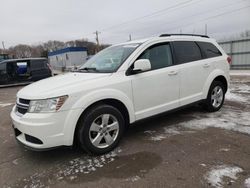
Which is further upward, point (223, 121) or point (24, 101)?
point (24, 101)

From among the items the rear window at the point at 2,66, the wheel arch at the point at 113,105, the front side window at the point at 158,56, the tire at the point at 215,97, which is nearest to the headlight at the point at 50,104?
the wheel arch at the point at 113,105

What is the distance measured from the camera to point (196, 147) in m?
3.48

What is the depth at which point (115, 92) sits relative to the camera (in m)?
3.42

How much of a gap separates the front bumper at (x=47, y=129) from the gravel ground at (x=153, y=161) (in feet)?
1.27

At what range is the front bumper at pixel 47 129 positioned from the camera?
2.93 m

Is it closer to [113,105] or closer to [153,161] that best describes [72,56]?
[113,105]

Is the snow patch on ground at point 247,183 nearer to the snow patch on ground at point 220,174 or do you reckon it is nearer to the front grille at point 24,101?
the snow patch on ground at point 220,174

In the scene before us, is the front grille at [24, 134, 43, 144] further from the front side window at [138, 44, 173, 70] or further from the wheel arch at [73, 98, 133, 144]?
the front side window at [138, 44, 173, 70]

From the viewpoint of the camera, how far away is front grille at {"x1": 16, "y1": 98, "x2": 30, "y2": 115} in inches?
124

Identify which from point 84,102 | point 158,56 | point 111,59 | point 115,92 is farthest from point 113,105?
point 158,56

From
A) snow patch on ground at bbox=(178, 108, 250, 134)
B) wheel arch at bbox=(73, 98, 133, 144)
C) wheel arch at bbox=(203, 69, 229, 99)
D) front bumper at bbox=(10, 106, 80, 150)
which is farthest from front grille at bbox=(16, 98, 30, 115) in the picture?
wheel arch at bbox=(203, 69, 229, 99)

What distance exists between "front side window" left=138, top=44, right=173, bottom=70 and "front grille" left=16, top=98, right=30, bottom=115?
1.96m

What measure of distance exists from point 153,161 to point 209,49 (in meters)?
3.10

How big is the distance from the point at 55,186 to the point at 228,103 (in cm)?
501
